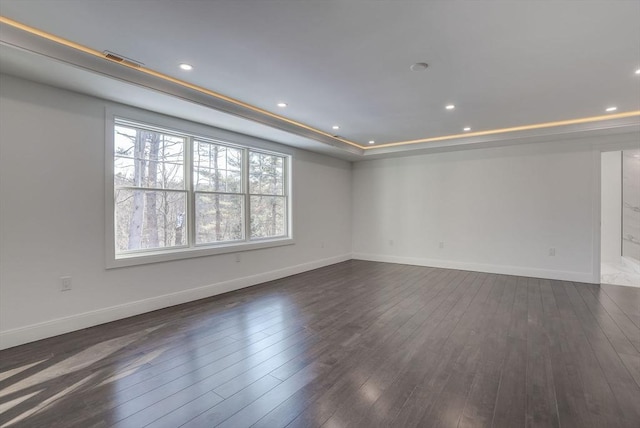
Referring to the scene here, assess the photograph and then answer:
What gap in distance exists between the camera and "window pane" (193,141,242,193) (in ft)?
14.0

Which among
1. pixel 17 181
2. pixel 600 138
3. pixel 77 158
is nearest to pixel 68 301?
pixel 17 181

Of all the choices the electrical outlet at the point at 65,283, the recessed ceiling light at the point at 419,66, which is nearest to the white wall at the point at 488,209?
the recessed ceiling light at the point at 419,66

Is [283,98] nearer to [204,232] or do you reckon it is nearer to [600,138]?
[204,232]

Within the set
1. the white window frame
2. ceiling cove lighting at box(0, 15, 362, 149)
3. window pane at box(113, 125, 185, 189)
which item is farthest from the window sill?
ceiling cove lighting at box(0, 15, 362, 149)

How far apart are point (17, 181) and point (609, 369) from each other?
5.32 metres

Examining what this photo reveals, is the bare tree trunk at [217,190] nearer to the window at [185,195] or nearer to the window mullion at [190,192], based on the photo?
the window at [185,195]

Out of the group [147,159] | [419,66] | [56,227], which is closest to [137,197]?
[147,159]

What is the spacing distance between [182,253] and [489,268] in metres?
5.54

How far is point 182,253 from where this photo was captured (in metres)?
3.94

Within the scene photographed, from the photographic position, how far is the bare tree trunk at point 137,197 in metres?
3.59

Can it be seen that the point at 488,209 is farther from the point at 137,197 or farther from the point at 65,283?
the point at 65,283

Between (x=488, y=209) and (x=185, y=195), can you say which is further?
(x=488, y=209)

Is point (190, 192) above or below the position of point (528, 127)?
below

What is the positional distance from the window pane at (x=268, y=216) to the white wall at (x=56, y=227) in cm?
152
